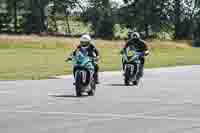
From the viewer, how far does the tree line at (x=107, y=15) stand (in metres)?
124

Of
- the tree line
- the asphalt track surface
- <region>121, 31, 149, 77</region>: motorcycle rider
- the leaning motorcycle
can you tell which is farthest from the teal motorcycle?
the tree line

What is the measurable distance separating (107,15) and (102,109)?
4272 inches

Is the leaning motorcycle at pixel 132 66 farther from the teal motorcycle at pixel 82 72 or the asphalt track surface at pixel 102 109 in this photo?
the teal motorcycle at pixel 82 72

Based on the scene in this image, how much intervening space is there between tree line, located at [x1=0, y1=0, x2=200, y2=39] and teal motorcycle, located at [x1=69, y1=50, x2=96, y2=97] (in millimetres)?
99255

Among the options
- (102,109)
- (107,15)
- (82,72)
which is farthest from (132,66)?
(107,15)

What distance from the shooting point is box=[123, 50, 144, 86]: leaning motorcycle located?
2577 centimetres

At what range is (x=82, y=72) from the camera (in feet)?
67.4

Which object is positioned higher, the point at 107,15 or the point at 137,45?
the point at 137,45

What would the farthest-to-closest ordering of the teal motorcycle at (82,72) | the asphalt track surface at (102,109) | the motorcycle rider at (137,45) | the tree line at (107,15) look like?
the tree line at (107,15), the motorcycle rider at (137,45), the teal motorcycle at (82,72), the asphalt track surface at (102,109)

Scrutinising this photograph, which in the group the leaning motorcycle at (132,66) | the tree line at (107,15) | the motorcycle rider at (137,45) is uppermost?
the motorcycle rider at (137,45)

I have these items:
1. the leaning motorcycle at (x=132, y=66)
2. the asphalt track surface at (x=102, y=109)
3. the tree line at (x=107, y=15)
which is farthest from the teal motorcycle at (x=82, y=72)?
the tree line at (x=107, y=15)

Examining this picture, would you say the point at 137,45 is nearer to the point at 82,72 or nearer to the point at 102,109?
the point at 82,72

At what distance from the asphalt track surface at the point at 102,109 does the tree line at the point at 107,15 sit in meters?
97.1

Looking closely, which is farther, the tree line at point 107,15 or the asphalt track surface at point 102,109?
the tree line at point 107,15
